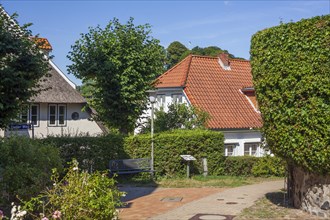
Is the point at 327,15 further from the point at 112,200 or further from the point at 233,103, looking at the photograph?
the point at 233,103

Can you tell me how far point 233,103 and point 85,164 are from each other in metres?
13.2

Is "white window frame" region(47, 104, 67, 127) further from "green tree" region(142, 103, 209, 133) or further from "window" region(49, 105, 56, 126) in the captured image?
"green tree" region(142, 103, 209, 133)

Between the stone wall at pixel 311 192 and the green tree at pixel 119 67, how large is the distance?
37.6ft

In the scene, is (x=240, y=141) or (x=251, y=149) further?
(x=251, y=149)

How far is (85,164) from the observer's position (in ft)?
62.5

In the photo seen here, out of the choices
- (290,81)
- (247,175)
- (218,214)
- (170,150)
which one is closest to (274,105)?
(290,81)

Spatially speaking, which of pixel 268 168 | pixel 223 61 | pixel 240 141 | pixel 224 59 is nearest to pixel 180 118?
pixel 268 168

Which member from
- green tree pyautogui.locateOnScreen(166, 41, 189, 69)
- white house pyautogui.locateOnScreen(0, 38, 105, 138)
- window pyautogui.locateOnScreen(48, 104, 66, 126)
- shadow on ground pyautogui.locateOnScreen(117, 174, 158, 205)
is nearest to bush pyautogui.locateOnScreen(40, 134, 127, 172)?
shadow on ground pyautogui.locateOnScreen(117, 174, 158, 205)

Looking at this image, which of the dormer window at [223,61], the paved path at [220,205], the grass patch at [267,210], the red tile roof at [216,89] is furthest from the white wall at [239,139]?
the grass patch at [267,210]

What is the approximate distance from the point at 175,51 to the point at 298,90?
185 ft

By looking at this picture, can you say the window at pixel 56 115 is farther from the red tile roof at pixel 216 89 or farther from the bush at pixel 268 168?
the bush at pixel 268 168

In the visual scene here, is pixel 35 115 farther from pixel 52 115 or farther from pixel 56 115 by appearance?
pixel 56 115

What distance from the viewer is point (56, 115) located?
32969 millimetres

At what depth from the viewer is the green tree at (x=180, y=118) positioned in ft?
78.0
